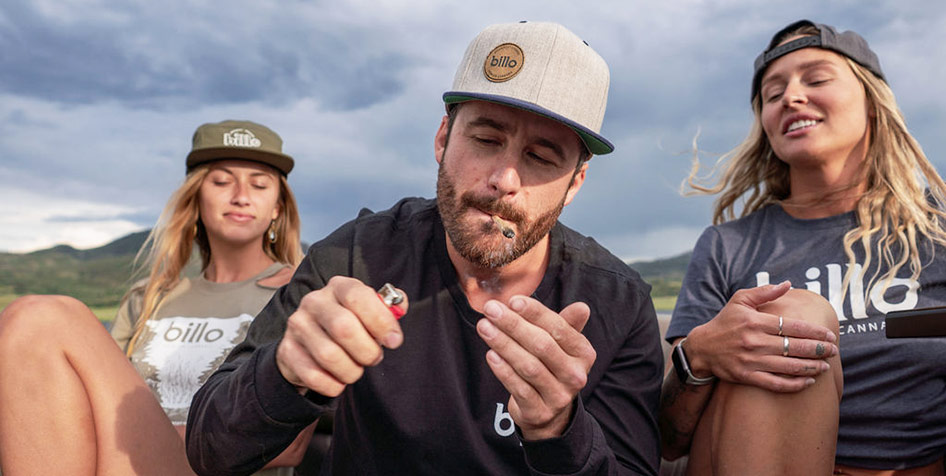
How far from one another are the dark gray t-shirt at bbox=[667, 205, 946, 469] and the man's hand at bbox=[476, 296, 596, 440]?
1483mm

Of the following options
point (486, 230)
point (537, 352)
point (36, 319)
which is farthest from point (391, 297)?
point (36, 319)

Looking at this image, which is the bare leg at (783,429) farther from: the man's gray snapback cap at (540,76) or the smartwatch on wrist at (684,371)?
the man's gray snapback cap at (540,76)

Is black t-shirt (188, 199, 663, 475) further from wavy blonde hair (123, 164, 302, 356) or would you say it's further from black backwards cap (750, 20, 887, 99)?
wavy blonde hair (123, 164, 302, 356)

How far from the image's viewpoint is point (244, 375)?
1.72 meters

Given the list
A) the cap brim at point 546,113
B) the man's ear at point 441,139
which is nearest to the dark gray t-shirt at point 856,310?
the cap brim at point 546,113

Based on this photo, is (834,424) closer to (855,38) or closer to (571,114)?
(571,114)

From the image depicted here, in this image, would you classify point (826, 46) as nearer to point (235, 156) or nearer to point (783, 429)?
point (783, 429)

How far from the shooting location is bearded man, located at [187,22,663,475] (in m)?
2.11

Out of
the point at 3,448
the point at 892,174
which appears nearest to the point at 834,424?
the point at 892,174

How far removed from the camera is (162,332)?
383cm

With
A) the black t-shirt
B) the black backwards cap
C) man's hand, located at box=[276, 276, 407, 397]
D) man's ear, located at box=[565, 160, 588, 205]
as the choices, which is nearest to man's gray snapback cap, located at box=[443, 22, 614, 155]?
man's ear, located at box=[565, 160, 588, 205]

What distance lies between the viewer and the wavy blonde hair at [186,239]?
14.0 ft

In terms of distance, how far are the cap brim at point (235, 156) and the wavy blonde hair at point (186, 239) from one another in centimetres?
9

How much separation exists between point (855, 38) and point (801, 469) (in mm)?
2372
